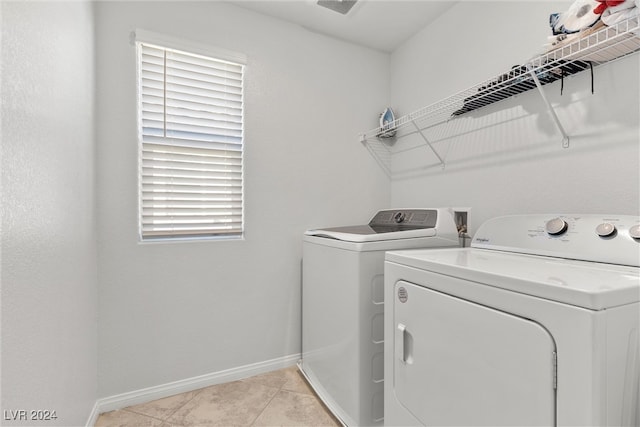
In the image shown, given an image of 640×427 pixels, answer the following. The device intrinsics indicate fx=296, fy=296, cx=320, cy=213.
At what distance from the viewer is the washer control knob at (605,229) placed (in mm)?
1016

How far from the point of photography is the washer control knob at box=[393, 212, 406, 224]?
189 cm

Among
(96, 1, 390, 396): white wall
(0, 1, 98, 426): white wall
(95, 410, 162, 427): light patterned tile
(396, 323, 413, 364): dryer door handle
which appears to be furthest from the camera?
(96, 1, 390, 396): white wall

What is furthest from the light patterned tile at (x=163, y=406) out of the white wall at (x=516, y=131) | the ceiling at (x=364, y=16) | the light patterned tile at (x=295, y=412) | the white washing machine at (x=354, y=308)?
the ceiling at (x=364, y=16)

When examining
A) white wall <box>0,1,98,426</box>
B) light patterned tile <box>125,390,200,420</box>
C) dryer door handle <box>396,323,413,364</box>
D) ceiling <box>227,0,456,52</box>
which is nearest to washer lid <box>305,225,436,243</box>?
dryer door handle <box>396,323,413,364</box>

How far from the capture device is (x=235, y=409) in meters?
1.64

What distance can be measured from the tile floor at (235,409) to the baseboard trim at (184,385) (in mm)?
28

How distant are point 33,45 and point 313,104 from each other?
5.09ft

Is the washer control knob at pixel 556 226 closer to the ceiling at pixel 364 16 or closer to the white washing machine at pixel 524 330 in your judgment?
the white washing machine at pixel 524 330

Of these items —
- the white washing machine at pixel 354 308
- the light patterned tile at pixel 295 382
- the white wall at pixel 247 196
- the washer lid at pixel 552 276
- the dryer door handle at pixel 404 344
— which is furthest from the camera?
the light patterned tile at pixel 295 382

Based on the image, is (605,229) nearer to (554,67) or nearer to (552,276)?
(552,276)

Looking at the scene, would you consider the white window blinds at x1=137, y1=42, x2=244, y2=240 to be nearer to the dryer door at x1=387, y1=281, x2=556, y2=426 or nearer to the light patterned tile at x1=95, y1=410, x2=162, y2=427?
the light patterned tile at x1=95, y1=410, x2=162, y2=427

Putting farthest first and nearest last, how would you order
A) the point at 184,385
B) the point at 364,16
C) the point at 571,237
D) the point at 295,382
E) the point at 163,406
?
the point at 364,16, the point at 295,382, the point at 184,385, the point at 163,406, the point at 571,237

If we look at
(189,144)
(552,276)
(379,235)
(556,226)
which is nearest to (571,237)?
(556,226)

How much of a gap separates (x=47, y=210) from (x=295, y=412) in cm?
149
